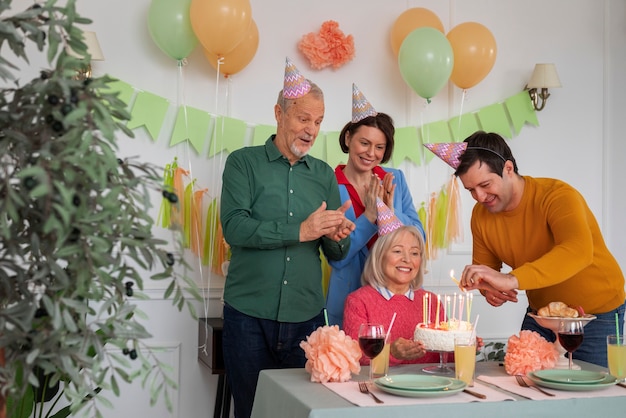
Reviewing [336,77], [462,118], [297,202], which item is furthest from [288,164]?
[462,118]

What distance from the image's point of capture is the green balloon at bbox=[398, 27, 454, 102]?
3.38 meters

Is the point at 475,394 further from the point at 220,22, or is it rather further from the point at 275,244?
the point at 220,22

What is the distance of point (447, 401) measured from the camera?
5.90 feet

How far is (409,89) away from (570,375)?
2141 mm

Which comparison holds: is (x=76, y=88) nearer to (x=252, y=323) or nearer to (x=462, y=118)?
(x=252, y=323)

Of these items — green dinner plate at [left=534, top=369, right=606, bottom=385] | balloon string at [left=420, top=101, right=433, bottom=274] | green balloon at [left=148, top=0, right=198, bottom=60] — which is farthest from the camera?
balloon string at [left=420, top=101, right=433, bottom=274]

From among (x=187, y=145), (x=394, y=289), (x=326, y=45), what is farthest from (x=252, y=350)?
(x=326, y=45)

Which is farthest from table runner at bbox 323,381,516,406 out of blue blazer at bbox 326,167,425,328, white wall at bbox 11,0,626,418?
white wall at bbox 11,0,626,418

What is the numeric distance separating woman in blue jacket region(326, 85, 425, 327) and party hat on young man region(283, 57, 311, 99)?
0.35 m

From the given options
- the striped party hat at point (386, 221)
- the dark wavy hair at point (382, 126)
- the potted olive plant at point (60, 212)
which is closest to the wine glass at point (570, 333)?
the striped party hat at point (386, 221)

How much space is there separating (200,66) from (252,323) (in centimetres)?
147

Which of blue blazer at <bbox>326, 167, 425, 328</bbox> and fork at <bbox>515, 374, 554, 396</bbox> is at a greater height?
blue blazer at <bbox>326, 167, 425, 328</bbox>

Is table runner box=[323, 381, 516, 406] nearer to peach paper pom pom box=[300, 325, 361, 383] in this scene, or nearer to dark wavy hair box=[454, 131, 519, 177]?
peach paper pom pom box=[300, 325, 361, 383]

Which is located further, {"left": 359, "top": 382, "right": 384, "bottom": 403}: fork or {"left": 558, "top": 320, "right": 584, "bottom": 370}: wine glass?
{"left": 558, "top": 320, "right": 584, "bottom": 370}: wine glass
